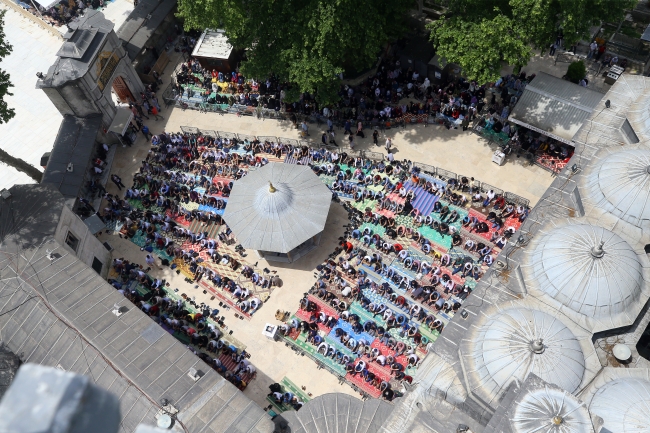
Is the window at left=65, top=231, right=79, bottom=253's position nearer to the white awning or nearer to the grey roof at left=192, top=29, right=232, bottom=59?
the white awning

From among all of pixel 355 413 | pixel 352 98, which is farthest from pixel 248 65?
→ pixel 355 413

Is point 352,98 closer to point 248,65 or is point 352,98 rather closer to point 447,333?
point 248,65

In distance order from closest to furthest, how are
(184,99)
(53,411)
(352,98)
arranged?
1. (53,411)
2. (352,98)
3. (184,99)

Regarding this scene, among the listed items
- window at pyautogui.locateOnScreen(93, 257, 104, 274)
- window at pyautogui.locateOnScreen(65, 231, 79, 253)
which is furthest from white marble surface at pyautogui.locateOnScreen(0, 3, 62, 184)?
window at pyautogui.locateOnScreen(65, 231, 79, 253)

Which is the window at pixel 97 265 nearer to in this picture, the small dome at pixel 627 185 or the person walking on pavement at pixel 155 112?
the person walking on pavement at pixel 155 112

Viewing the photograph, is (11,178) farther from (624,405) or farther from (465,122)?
(624,405)

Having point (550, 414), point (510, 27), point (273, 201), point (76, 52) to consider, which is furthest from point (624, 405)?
point (76, 52)
